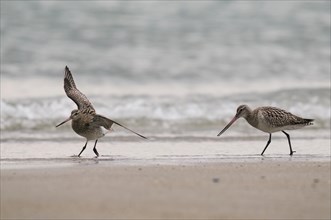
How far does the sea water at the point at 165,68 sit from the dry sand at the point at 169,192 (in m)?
1.71

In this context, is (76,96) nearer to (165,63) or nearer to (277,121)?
(277,121)

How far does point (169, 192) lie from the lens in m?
7.17

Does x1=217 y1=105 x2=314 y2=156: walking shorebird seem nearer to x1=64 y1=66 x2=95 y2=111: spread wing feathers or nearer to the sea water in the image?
the sea water

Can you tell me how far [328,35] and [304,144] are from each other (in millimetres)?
7512

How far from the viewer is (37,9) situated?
1955 centimetres

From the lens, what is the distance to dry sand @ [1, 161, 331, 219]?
21.5 feet

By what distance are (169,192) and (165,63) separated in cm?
878

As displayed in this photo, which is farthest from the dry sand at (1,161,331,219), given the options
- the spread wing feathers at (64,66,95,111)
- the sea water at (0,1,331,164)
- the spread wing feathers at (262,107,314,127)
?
the spread wing feathers at (64,66,95,111)

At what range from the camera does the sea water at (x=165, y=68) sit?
11.8m

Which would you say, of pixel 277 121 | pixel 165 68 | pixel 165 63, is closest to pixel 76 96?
pixel 277 121

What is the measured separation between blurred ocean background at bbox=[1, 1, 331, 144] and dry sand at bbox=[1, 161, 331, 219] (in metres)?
3.15

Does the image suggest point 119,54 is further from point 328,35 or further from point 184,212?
point 184,212

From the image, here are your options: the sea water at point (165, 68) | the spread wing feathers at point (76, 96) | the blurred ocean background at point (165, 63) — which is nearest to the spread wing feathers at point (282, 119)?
the sea water at point (165, 68)

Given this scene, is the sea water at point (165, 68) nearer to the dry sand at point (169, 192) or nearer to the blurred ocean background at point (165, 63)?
the blurred ocean background at point (165, 63)
